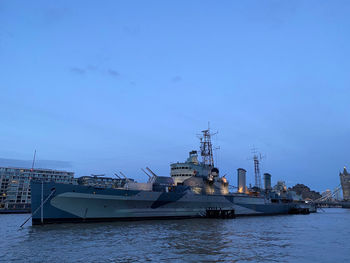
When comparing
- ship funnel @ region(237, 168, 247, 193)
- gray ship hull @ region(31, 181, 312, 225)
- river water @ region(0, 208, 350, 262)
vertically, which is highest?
ship funnel @ region(237, 168, 247, 193)

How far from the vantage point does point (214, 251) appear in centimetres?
1403

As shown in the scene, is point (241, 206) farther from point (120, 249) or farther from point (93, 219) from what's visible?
point (120, 249)

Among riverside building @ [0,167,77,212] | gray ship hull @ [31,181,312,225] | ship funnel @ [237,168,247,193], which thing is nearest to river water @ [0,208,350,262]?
gray ship hull @ [31,181,312,225]

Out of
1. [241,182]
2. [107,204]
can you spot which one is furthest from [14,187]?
[107,204]

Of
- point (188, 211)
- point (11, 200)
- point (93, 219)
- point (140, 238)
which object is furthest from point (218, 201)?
point (11, 200)

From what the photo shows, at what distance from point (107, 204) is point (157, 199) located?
5.88 m

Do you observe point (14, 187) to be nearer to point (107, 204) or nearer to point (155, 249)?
point (107, 204)

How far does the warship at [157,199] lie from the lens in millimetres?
23766

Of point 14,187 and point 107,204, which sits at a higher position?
point 14,187

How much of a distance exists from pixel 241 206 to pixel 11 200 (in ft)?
264

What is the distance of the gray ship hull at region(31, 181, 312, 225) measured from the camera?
2353cm

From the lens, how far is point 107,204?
86.3ft

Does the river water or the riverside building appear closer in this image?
the river water

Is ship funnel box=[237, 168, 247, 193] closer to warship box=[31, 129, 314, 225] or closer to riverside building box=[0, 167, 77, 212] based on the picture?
warship box=[31, 129, 314, 225]
